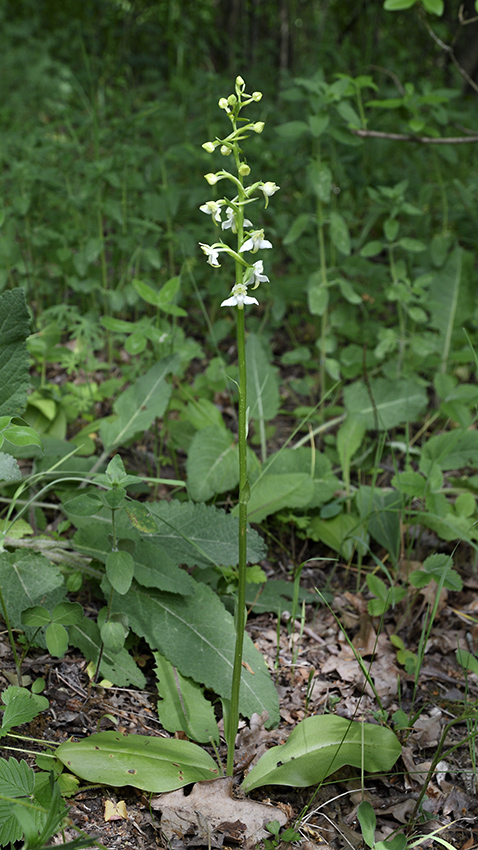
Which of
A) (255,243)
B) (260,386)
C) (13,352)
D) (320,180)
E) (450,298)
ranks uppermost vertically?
(255,243)

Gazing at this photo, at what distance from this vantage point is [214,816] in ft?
5.29

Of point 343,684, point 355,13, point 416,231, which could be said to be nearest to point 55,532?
point 343,684

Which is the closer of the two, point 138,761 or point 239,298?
point 239,298

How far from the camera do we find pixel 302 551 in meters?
2.64

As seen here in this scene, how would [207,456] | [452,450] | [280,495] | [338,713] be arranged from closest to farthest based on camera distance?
1. [338,713]
2. [280,495]
3. [207,456]
4. [452,450]

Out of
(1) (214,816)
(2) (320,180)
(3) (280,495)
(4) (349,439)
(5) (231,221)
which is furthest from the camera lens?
(2) (320,180)

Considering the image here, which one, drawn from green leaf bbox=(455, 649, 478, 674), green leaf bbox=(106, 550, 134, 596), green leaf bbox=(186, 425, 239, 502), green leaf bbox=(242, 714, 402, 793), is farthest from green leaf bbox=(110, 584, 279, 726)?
green leaf bbox=(455, 649, 478, 674)

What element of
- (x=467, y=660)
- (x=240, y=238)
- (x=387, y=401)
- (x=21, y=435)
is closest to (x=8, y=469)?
(x=21, y=435)

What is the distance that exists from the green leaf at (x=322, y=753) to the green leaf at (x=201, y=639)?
0.15 m

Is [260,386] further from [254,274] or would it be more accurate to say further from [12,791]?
[12,791]

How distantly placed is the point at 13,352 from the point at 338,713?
1588 millimetres

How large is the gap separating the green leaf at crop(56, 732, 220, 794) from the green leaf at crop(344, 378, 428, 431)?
1.78 meters

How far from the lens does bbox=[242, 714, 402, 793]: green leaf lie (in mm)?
1678

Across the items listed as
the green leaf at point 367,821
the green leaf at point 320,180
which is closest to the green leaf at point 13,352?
the green leaf at point 367,821
